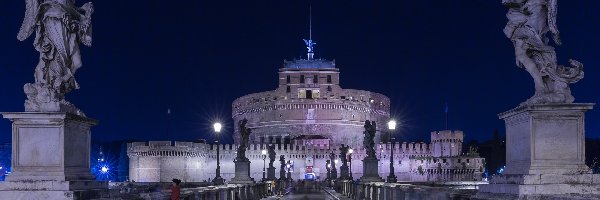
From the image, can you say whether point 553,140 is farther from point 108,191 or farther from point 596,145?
point 596,145

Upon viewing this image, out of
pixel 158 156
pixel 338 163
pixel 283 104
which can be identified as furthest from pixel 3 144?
pixel 338 163

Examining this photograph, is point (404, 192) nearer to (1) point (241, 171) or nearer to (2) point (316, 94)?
(1) point (241, 171)

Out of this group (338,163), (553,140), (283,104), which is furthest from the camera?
(283,104)

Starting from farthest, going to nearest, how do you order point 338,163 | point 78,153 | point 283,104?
1. point 283,104
2. point 338,163
3. point 78,153

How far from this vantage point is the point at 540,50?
11.2 meters

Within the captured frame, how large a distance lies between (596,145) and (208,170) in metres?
69.3

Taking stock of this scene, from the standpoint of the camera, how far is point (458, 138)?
127 m

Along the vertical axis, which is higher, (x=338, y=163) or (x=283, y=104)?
(x=283, y=104)

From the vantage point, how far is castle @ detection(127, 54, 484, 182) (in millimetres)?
120812

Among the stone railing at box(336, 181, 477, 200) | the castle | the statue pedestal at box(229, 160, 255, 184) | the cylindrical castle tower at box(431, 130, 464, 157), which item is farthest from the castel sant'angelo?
the stone railing at box(336, 181, 477, 200)

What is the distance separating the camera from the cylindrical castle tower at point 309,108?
439ft

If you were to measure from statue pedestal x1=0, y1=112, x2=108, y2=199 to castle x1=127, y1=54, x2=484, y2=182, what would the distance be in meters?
105

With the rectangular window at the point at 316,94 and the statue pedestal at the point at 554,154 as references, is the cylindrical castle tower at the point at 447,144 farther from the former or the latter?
the statue pedestal at the point at 554,154

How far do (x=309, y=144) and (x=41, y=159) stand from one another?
118 metres
